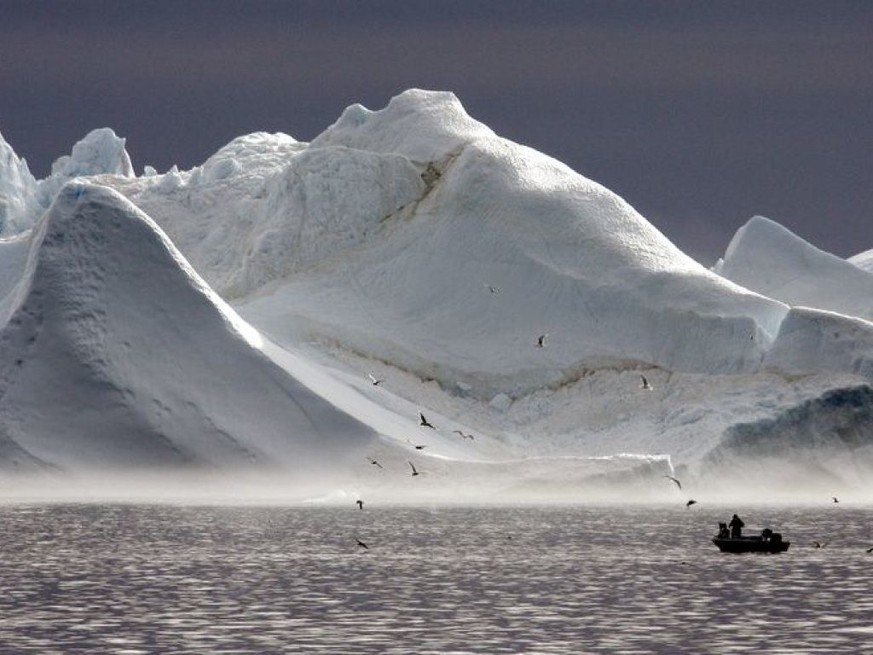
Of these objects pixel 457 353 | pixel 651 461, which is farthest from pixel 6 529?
pixel 457 353

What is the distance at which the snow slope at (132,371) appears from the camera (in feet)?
374

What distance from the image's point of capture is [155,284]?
120062 millimetres

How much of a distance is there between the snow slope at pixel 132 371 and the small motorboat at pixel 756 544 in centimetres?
4493

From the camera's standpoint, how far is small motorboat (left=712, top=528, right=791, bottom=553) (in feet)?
252

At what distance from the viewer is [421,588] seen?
58469 mm

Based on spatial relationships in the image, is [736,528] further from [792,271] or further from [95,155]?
[95,155]

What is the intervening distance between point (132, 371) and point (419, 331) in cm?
3020

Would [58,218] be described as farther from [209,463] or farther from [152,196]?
[152,196]

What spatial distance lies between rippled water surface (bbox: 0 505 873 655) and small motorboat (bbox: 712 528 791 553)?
93cm

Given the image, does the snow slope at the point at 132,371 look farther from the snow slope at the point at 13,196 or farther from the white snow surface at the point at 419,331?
the snow slope at the point at 13,196

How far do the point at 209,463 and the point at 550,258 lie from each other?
120 ft

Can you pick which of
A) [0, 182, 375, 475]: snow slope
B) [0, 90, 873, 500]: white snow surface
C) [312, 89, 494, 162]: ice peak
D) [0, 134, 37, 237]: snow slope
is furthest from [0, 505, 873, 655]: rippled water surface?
[0, 134, 37, 237]: snow slope

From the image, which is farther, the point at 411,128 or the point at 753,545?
the point at 411,128

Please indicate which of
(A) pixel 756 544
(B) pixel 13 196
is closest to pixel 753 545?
(A) pixel 756 544
